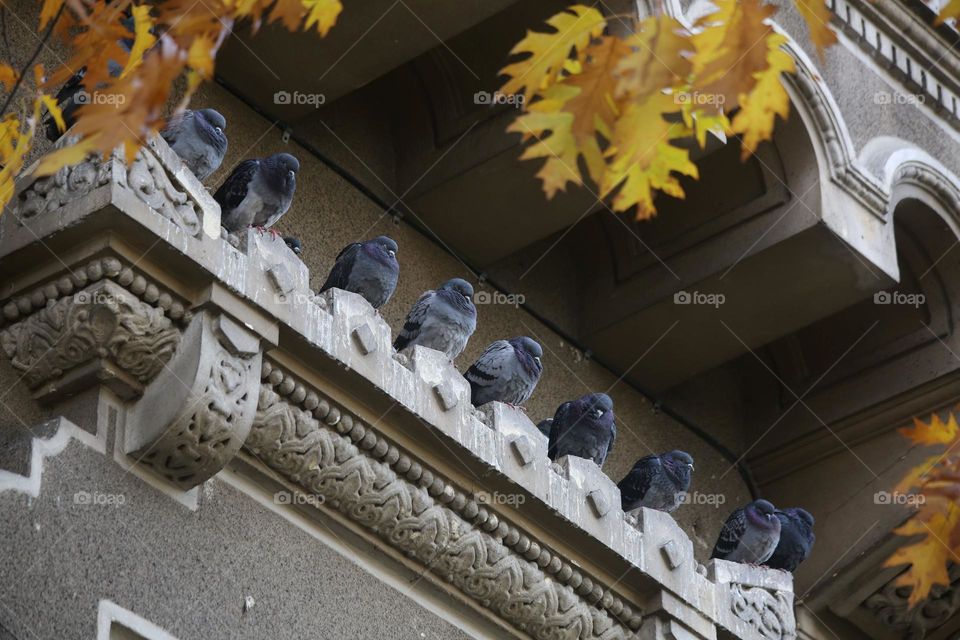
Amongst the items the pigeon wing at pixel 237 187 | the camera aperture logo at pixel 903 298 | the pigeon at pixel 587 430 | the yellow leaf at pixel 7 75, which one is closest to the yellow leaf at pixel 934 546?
the pigeon at pixel 587 430

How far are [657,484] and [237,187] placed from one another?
2.96m

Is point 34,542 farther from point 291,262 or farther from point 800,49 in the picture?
point 800,49

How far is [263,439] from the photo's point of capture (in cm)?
827

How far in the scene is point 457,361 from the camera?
11.1 meters

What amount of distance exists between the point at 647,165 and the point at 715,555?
211 inches

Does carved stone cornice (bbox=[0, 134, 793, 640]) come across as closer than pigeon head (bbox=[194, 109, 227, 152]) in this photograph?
Yes

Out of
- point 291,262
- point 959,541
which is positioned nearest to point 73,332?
point 291,262

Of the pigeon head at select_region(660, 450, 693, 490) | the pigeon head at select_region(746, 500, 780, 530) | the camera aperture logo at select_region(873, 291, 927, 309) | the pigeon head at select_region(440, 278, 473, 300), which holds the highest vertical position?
the camera aperture logo at select_region(873, 291, 927, 309)

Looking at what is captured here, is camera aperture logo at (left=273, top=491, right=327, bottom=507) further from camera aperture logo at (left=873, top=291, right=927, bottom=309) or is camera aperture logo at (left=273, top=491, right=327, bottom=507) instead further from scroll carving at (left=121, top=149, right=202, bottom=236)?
camera aperture logo at (left=873, top=291, right=927, bottom=309)

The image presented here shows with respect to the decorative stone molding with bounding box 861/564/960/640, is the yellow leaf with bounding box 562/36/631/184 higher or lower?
lower

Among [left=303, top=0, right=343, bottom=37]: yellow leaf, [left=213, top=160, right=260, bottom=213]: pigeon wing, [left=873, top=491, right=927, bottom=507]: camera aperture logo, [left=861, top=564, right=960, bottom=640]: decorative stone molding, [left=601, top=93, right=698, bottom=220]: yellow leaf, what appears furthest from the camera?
[left=861, top=564, right=960, bottom=640]: decorative stone molding

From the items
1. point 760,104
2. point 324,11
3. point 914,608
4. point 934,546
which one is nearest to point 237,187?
point 324,11

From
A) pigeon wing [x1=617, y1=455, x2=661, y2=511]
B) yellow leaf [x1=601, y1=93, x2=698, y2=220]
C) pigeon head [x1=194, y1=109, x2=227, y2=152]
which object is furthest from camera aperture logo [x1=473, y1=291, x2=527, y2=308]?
yellow leaf [x1=601, y1=93, x2=698, y2=220]

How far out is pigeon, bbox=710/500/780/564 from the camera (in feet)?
36.1
